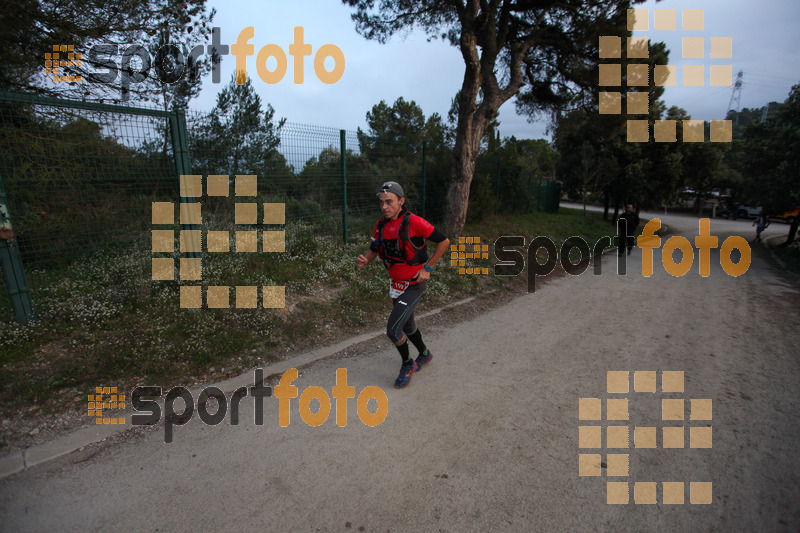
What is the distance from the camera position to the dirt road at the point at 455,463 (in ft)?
7.80

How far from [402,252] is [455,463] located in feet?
6.12

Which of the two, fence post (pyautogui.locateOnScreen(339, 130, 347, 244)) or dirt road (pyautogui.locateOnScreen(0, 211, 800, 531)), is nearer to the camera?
dirt road (pyautogui.locateOnScreen(0, 211, 800, 531))

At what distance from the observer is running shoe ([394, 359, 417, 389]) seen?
3.90m

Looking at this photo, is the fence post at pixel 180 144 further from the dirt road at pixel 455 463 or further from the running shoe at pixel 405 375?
the running shoe at pixel 405 375

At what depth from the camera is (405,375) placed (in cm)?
396

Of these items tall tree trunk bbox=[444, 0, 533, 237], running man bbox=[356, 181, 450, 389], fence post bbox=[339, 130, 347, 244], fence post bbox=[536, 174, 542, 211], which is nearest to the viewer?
running man bbox=[356, 181, 450, 389]

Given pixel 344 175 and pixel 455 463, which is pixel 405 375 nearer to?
pixel 455 463

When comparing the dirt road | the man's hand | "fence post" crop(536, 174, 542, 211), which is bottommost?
the dirt road

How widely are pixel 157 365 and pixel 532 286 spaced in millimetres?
6935

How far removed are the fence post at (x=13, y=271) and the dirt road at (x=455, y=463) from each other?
244cm

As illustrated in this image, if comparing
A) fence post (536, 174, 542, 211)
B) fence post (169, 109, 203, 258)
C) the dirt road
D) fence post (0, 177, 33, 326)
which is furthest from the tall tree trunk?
fence post (536, 174, 542, 211)

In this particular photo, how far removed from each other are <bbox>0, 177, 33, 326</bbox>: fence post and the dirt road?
2440 millimetres

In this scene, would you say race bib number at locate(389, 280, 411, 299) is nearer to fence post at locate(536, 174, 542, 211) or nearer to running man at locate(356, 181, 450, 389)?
running man at locate(356, 181, 450, 389)

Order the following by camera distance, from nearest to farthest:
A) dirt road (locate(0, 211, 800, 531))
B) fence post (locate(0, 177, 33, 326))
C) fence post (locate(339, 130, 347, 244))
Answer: dirt road (locate(0, 211, 800, 531)), fence post (locate(0, 177, 33, 326)), fence post (locate(339, 130, 347, 244))
